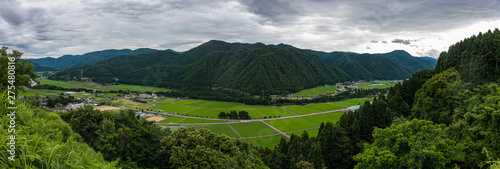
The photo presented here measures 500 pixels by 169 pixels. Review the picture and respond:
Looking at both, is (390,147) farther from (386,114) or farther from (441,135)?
(386,114)

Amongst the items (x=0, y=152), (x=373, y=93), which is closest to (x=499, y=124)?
(x=0, y=152)

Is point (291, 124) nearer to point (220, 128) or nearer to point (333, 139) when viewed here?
point (220, 128)

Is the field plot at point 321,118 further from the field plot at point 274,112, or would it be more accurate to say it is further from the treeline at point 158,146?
the treeline at point 158,146

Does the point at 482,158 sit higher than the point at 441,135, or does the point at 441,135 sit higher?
the point at 441,135

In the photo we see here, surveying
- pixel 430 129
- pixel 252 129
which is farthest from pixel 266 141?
pixel 430 129

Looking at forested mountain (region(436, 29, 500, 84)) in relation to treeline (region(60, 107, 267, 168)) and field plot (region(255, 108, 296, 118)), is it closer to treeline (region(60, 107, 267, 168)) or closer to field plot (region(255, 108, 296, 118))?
treeline (region(60, 107, 267, 168))

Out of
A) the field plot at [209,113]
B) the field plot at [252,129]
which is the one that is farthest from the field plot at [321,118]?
the field plot at [252,129]
